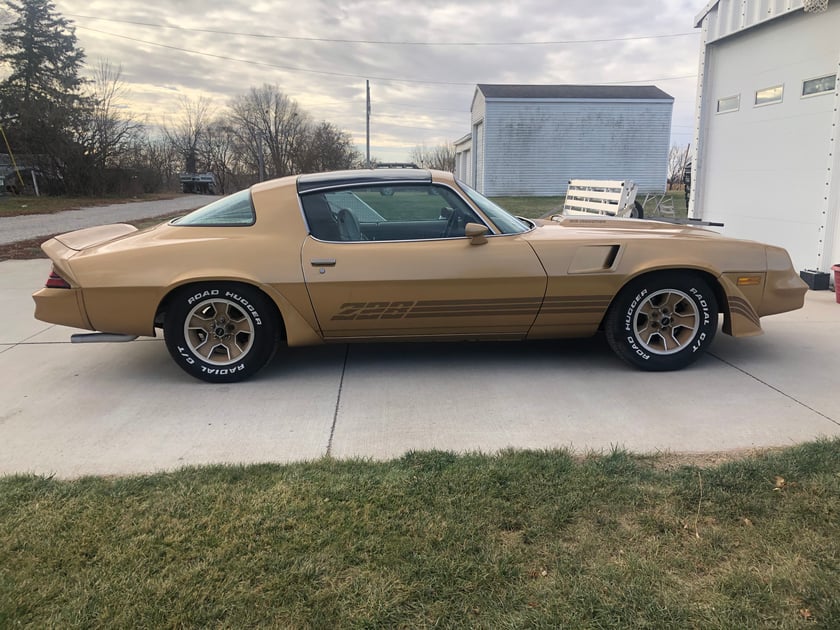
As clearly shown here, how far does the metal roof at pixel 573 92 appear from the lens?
25.8 meters

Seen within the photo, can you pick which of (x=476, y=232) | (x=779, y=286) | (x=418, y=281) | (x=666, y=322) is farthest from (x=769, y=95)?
(x=418, y=281)

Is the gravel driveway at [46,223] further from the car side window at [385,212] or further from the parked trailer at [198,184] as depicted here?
the parked trailer at [198,184]

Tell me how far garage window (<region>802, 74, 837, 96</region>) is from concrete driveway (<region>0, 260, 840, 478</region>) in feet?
10.8

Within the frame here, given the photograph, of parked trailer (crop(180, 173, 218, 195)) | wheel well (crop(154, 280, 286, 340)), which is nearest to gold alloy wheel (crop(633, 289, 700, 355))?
wheel well (crop(154, 280, 286, 340))

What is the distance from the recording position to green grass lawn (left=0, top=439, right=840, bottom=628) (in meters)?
1.97

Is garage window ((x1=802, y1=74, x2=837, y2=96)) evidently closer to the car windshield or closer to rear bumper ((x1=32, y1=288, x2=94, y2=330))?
the car windshield

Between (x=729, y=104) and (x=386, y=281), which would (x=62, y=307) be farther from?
(x=729, y=104)

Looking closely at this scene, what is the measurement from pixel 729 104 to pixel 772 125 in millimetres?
1159

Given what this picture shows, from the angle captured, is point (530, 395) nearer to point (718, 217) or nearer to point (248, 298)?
point (248, 298)

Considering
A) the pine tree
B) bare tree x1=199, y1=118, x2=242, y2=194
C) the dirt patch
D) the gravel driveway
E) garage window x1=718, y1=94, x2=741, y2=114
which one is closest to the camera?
the dirt patch

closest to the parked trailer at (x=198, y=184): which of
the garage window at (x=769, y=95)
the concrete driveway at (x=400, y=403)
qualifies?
the garage window at (x=769, y=95)

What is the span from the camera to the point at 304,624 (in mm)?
1925

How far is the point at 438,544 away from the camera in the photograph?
2303 millimetres

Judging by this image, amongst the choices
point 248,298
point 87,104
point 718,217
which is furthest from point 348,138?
point 248,298
